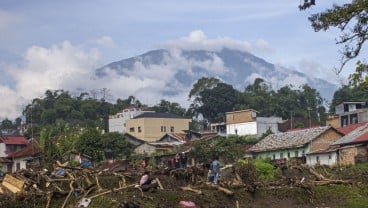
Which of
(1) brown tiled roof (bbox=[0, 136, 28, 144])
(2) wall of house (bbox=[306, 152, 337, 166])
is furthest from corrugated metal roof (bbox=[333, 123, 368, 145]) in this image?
(1) brown tiled roof (bbox=[0, 136, 28, 144])

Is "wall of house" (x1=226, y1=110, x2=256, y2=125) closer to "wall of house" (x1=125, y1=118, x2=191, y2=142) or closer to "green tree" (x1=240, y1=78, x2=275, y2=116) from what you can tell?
"wall of house" (x1=125, y1=118, x2=191, y2=142)

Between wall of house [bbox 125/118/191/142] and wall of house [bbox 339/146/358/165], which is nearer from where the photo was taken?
wall of house [bbox 339/146/358/165]

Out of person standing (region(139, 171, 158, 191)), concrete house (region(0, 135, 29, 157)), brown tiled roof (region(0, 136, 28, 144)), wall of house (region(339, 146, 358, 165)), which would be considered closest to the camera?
person standing (region(139, 171, 158, 191))

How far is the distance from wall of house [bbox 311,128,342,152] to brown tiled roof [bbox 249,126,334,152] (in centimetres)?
35

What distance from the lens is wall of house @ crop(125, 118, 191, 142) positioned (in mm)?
87875

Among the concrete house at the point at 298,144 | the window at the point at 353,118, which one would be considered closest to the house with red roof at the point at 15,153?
the concrete house at the point at 298,144

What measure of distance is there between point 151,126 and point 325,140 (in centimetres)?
4026

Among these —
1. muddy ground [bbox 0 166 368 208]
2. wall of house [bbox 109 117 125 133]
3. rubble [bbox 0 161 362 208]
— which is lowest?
muddy ground [bbox 0 166 368 208]

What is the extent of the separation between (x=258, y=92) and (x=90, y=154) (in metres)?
56.0

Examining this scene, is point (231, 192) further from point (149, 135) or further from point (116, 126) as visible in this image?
point (116, 126)

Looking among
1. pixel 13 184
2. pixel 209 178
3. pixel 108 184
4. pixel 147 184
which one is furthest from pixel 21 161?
pixel 147 184

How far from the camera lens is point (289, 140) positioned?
5369 cm

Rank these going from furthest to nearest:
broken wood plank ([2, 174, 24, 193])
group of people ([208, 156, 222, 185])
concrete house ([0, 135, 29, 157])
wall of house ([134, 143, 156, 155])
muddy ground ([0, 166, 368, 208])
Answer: wall of house ([134, 143, 156, 155]), concrete house ([0, 135, 29, 157]), group of people ([208, 156, 222, 185]), broken wood plank ([2, 174, 24, 193]), muddy ground ([0, 166, 368, 208])

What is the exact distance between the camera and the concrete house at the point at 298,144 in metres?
Answer: 50.7
